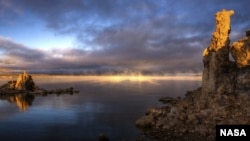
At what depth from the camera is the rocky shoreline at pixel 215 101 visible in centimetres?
6306

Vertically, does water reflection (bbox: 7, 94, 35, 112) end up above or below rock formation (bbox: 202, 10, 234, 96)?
below

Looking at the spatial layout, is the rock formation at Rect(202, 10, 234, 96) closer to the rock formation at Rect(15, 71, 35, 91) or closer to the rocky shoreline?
the rocky shoreline

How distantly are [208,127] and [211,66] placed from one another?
20.0 metres

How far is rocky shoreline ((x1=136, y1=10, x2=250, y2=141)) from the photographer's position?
207 feet

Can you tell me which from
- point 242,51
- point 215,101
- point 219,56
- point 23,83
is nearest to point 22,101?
point 23,83

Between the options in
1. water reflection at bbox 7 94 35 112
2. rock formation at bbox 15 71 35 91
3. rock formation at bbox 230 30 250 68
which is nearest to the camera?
rock formation at bbox 230 30 250 68

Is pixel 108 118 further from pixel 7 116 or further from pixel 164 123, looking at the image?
pixel 7 116

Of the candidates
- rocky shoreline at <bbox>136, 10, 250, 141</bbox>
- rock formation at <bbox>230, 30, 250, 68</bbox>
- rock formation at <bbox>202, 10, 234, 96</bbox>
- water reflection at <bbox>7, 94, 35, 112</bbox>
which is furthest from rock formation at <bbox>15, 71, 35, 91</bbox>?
rock formation at <bbox>230, 30, 250, 68</bbox>

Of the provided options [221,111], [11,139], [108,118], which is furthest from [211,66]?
[11,139]

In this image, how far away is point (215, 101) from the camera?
228ft

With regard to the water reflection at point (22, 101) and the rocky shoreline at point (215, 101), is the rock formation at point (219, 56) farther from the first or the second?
the water reflection at point (22, 101)

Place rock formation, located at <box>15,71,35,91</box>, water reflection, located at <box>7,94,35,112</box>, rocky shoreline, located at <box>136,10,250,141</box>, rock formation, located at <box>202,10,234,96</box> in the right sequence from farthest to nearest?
rock formation, located at <box>15,71,35,91</box>, water reflection, located at <box>7,94,35,112</box>, rock formation, located at <box>202,10,234,96</box>, rocky shoreline, located at <box>136,10,250,141</box>

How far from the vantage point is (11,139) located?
221 feet

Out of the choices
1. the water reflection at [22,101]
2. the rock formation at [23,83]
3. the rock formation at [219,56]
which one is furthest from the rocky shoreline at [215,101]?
the rock formation at [23,83]
